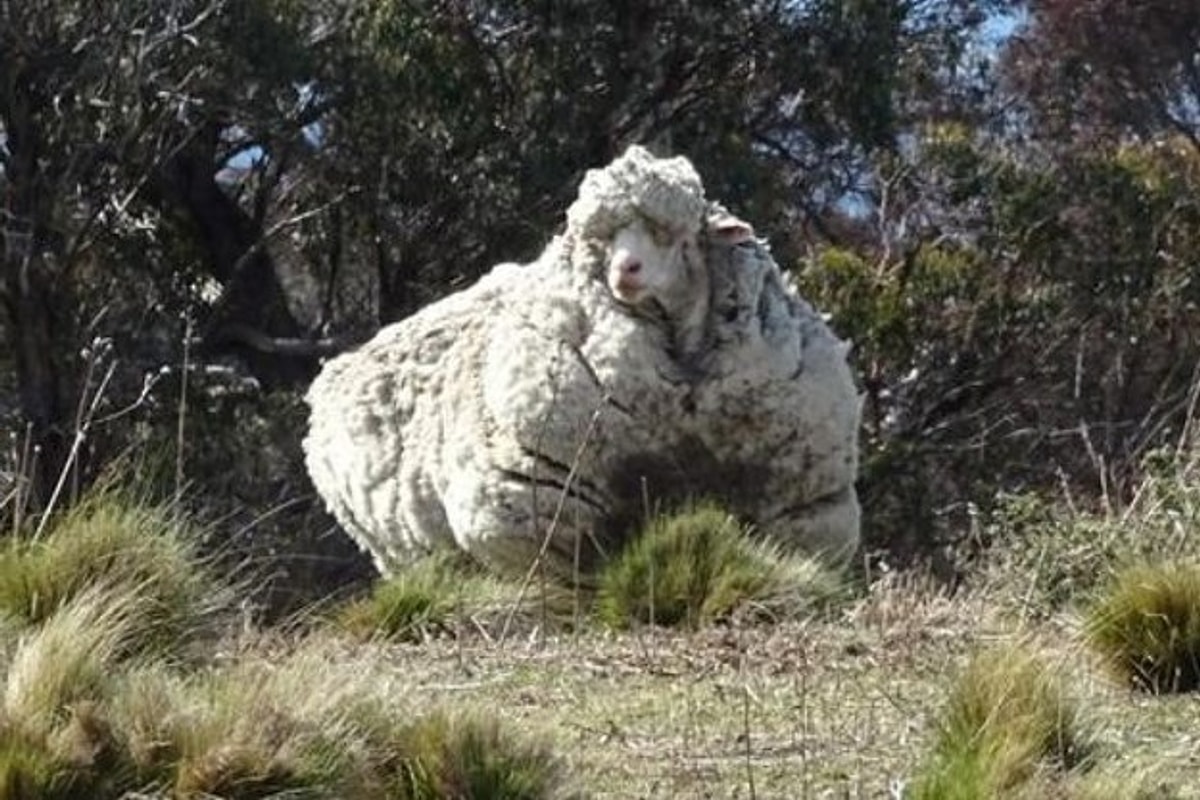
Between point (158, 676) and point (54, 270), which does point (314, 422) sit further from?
point (54, 270)

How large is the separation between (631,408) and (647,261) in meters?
0.54

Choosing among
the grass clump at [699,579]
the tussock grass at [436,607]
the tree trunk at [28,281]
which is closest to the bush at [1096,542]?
the grass clump at [699,579]

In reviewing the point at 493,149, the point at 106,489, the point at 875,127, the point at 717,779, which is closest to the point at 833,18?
the point at 875,127

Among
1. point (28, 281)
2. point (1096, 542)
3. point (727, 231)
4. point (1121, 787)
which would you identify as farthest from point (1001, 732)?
point (28, 281)

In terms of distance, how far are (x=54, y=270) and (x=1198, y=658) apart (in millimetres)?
14593

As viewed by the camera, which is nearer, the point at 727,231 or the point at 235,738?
the point at 235,738

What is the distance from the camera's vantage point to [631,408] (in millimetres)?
10484

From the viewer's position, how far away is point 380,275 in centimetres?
2320

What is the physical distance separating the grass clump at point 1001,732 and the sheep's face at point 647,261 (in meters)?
4.47

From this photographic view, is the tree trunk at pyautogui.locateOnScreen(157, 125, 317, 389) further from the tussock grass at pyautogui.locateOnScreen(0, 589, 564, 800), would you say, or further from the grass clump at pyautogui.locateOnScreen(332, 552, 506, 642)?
the tussock grass at pyautogui.locateOnScreen(0, 589, 564, 800)

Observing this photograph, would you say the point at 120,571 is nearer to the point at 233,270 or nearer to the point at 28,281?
the point at 28,281

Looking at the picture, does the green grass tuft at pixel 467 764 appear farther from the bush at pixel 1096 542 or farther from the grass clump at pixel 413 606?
the grass clump at pixel 413 606

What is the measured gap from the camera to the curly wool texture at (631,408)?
413 inches

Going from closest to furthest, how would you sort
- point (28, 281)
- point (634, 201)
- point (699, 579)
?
1. point (699, 579)
2. point (634, 201)
3. point (28, 281)
